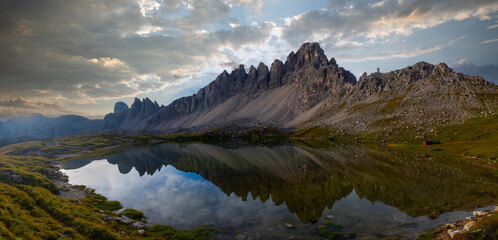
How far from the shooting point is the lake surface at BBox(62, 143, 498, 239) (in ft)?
86.1

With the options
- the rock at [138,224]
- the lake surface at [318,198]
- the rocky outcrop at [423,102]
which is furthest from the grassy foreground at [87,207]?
the rocky outcrop at [423,102]

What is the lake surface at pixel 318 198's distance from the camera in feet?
86.1

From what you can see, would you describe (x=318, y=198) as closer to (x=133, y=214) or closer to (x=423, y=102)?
(x=133, y=214)

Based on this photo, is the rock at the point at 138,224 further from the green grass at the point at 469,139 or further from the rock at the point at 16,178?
the green grass at the point at 469,139

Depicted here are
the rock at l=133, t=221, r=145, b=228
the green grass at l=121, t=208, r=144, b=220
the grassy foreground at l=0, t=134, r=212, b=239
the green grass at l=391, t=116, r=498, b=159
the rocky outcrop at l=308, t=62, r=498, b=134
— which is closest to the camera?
the grassy foreground at l=0, t=134, r=212, b=239

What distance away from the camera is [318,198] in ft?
120

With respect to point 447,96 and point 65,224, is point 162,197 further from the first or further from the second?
point 447,96

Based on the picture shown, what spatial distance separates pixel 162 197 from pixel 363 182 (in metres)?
40.3

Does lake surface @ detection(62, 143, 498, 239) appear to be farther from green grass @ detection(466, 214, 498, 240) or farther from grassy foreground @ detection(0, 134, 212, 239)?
green grass @ detection(466, 214, 498, 240)

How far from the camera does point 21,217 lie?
64.8 feet

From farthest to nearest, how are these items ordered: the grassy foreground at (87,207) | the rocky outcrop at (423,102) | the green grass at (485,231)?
1. the rocky outcrop at (423,102)
2. the grassy foreground at (87,207)
3. the green grass at (485,231)

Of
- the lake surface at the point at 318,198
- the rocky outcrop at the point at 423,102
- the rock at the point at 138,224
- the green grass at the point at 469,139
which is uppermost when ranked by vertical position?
the rocky outcrop at the point at 423,102

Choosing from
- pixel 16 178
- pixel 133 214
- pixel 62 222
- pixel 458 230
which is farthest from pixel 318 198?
pixel 16 178

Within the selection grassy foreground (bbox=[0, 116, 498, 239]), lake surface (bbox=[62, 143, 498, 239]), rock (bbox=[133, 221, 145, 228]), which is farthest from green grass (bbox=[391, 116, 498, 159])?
rock (bbox=[133, 221, 145, 228])
